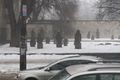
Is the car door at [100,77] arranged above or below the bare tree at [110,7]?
below

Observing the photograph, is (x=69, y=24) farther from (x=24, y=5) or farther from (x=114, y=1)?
(x=24, y=5)

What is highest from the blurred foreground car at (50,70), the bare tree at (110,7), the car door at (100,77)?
the bare tree at (110,7)

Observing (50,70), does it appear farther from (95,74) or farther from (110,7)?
(110,7)

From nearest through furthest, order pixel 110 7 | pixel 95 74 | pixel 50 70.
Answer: pixel 95 74, pixel 50 70, pixel 110 7

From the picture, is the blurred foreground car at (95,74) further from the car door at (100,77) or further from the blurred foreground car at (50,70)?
the blurred foreground car at (50,70)

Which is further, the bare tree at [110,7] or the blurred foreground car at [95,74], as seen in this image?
the bare tree at [110,7]

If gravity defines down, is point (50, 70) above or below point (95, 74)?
below

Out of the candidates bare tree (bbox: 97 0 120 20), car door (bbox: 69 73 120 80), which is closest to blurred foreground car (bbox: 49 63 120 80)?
car door (bbox: 69 73 120 80)

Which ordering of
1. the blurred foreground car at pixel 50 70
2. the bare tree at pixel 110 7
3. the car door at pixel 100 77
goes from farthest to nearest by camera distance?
the bare tree at pixel 110 7 < the blurred foreground car at pixel 50 70 < the car door at pixel 100 77

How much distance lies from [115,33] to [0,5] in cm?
4207

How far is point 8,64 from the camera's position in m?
29.0

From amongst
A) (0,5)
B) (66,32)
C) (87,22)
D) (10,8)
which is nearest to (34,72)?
(10,8)

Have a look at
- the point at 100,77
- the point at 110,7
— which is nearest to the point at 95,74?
the point at 100,77

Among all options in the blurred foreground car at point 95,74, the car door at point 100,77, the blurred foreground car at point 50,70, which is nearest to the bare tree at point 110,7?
the blurred foreground car at point 50,70
